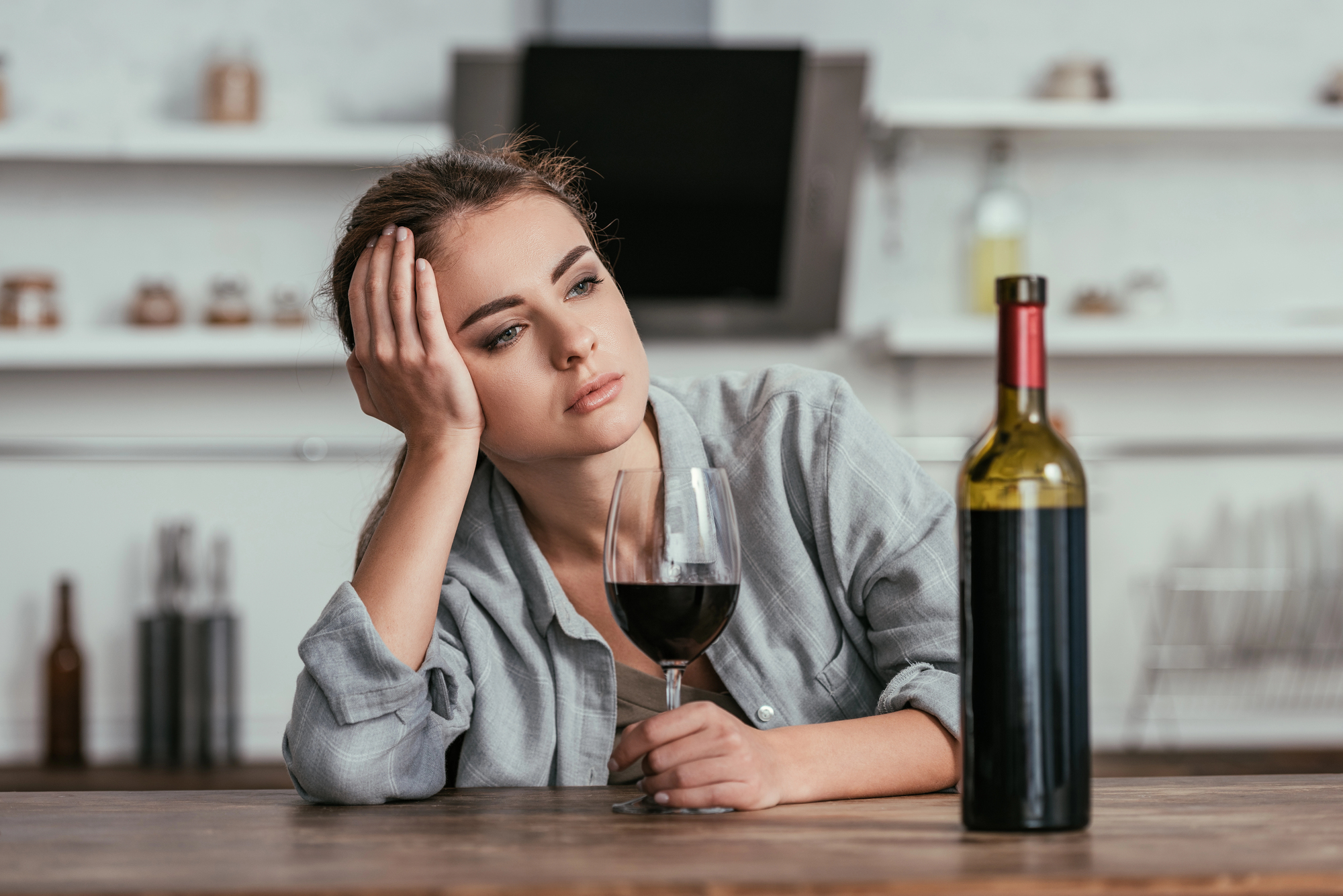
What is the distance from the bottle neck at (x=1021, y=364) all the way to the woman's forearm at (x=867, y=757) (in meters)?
0.30

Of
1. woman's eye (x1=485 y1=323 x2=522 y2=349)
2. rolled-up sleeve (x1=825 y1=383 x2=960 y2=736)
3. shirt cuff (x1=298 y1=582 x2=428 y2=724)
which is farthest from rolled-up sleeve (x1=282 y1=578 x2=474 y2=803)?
rolled-up sleeve (x1=825 y1=383 x2=960 y2=736)

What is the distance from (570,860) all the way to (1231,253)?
266 centimetres

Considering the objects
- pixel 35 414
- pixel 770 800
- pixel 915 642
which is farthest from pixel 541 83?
pixel 770 800

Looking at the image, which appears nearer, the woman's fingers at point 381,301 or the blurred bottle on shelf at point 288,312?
the woman's fingers at point 381,301

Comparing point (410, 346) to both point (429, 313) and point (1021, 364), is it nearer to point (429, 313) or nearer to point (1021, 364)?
point (429, 313)

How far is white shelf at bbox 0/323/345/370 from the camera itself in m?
2.47

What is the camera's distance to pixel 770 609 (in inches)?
44.1

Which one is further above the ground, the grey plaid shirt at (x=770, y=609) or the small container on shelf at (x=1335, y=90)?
the small container on shelf at (x=1335, y=90)

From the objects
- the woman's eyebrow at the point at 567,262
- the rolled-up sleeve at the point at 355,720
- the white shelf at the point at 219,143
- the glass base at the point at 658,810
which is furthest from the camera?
the white shelf at the point at 219,143

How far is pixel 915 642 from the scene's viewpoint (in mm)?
1016

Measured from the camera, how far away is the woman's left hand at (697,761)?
758mm

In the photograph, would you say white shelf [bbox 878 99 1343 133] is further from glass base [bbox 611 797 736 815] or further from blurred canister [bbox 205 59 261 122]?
glass base [bbox 611 797 736 815]

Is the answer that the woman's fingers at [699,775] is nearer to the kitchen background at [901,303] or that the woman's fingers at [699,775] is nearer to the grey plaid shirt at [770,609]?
the grey plaid shirt at [770,609]

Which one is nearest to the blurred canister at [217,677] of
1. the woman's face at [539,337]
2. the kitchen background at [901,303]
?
the kitchen background at [901,303]
